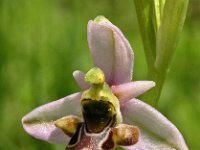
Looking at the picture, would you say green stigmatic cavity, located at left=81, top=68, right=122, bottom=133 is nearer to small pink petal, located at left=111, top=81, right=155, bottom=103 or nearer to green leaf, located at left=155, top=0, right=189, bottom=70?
small pink petal, located at left=111, top=81, right=155, bottom=103

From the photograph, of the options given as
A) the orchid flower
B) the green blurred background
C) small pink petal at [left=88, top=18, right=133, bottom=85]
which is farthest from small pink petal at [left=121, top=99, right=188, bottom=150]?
the green blurred background

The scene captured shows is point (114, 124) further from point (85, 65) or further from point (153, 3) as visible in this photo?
point (85, 65)

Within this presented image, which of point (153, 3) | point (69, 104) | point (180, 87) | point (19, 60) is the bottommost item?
point (180, 87)

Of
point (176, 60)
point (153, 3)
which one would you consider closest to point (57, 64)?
point (176, 60)

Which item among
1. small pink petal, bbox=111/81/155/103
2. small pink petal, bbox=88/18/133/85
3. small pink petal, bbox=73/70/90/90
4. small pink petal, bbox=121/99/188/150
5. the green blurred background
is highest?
small pink petal, bbox=88/18/133/85

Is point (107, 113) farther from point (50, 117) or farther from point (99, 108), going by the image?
point (50, 117)

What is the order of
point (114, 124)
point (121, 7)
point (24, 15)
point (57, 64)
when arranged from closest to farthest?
point (114, 124)
point (57, 64)
point (24, 15)
point (121, 7)

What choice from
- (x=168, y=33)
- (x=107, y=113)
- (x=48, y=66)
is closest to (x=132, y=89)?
(x=107, y=113)

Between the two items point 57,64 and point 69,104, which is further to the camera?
point 57,64
